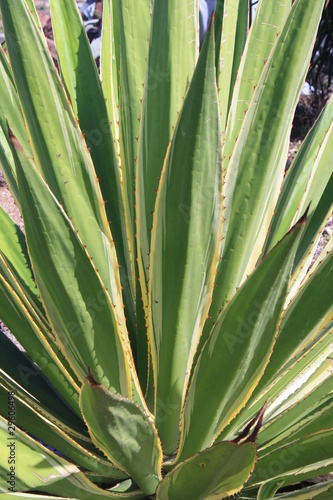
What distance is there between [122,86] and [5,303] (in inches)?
17.6

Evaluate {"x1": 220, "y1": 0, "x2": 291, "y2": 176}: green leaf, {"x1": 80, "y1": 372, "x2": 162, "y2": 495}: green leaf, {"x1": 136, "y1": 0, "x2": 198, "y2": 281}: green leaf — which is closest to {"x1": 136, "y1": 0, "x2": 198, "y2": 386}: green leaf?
{"x1": 136, "y1": 0, "x2": 198, "y2": 281}: green leaf

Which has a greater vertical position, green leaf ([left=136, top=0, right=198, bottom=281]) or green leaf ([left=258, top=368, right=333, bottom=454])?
green leaf ([left=136, top=0, right=198, bottom=281])

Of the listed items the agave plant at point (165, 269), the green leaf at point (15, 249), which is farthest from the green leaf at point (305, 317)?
the green leaf at point (15, 249)

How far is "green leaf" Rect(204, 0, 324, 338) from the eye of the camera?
0.81m

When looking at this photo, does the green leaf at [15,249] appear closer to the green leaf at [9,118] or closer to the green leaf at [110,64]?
the green leaf at [9,118]

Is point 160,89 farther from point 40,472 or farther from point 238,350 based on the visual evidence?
point 40,472

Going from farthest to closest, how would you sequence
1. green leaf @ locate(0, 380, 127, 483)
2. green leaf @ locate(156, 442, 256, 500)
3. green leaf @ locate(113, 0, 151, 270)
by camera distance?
green leaf @ locate(113, 0, 151, 270)
green leaf @ locate(0, 380, 127, 483)
green leaf @ locate(156, 442, 256, 500)

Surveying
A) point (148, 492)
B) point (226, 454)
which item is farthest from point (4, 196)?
point (226, 454)

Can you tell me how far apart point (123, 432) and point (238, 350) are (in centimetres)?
19

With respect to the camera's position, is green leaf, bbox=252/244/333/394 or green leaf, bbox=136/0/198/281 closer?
green leaf, bbox=252/244/333/394

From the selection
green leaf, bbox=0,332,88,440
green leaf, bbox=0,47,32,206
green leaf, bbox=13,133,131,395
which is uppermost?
green leaf, bbox=0,47,32,206

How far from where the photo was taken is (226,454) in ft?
2.11

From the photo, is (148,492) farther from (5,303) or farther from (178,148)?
(178,148)

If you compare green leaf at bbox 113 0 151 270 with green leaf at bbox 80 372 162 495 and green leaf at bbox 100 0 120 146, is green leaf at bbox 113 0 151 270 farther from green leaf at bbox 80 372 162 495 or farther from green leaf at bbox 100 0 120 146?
green leaf at bbox 80 372 162 495
